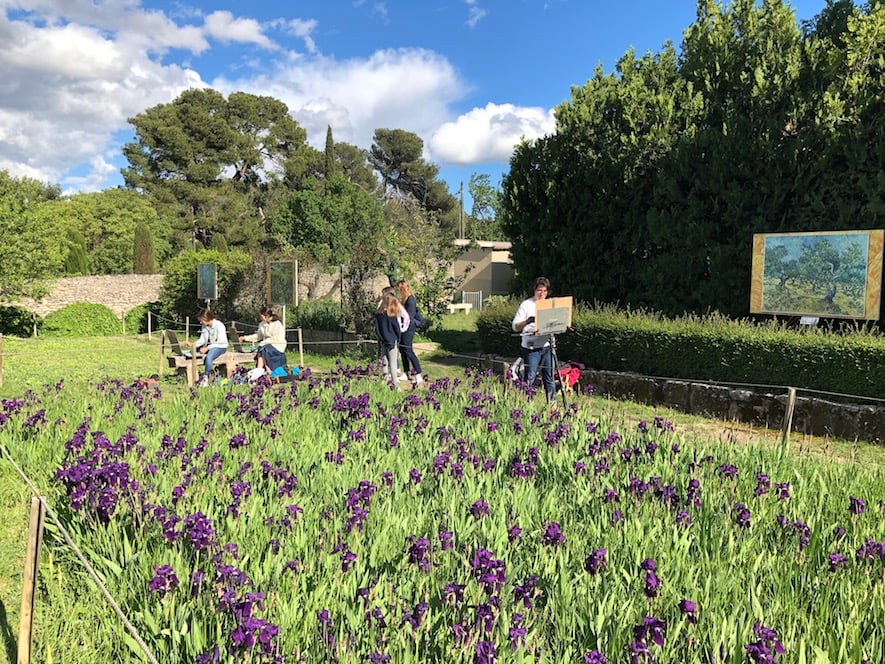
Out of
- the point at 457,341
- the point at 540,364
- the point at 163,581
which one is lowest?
the point at 457,341

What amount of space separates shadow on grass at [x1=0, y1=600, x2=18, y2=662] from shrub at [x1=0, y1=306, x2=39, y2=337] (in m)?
22.5

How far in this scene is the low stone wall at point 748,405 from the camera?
7.34 m

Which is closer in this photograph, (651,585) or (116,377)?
(651,585)

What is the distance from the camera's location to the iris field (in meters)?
2.18

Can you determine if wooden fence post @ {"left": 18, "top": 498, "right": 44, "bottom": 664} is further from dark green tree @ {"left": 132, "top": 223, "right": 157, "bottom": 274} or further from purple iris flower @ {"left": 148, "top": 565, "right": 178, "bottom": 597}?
dark green tree @ {"left": 132, "top": 223, "right": 157, "bottom": 274}

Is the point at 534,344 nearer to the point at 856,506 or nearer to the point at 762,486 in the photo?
the point at 762,486

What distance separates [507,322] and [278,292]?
22.9 feet

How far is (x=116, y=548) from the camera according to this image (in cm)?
305

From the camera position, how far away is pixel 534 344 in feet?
26.6

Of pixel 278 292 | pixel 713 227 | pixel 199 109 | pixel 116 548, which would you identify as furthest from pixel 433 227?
pixel 199 109

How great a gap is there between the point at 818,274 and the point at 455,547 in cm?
873

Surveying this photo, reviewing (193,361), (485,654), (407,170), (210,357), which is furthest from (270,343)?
(407,170)

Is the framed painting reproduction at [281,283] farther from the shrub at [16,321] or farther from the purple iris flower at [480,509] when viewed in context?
the purple iris flower at [480,509]

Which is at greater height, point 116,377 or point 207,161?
point 207,161
